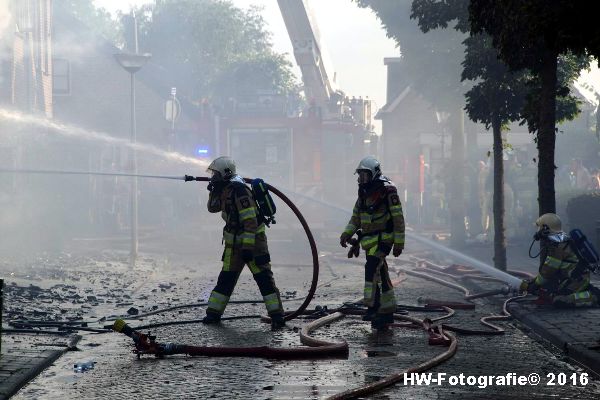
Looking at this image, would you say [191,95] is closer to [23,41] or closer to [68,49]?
[68,49]

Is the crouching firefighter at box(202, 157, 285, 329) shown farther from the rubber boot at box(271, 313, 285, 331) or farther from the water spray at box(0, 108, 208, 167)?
the water spray at box(0, 108, 208, 167)

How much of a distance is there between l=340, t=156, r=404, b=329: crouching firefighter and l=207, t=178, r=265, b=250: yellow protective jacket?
94cm

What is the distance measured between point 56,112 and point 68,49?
2481 millimetres

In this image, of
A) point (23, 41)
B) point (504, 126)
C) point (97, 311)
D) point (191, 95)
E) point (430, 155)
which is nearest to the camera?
point (97, 311)

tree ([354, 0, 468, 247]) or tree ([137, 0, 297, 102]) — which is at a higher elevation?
tree ([137, 0, 297, 102])

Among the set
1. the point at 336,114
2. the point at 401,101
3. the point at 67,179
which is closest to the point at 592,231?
the point at 336,114

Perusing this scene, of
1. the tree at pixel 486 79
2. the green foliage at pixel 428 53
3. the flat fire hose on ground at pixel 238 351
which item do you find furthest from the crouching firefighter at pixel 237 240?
the green foliage at pixel 428 53

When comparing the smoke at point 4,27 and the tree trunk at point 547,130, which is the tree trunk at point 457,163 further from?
the tree trunk at point 547,130

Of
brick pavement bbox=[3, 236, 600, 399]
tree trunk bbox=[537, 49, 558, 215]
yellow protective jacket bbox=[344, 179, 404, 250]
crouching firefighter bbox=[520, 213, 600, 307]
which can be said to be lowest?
brick pavement bbox=[3, 236, 600, 399]

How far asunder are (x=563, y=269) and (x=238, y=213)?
360 centimetres

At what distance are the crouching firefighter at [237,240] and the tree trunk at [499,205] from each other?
230 inches

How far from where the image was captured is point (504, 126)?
15.4m

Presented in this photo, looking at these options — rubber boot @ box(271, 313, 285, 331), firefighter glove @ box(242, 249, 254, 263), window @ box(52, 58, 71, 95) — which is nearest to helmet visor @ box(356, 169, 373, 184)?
firefighter glove @ box(242, 249, 254, 263)

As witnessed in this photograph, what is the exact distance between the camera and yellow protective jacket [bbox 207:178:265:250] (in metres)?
10.3
